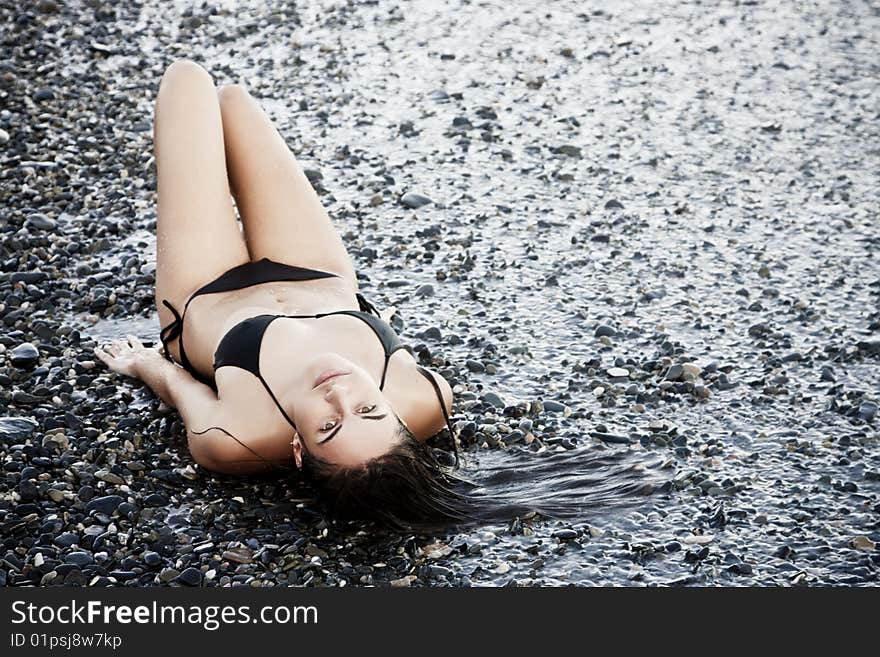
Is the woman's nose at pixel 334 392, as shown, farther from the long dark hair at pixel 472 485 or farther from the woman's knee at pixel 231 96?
the woman's knee at pixel 231 96

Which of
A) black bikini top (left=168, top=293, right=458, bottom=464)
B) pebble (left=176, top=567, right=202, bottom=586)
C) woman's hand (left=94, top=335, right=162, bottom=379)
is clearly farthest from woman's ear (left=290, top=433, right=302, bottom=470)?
woman's hand (left=94, top=335, right=162, bottom=379)

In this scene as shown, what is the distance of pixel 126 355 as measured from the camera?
6.29 m

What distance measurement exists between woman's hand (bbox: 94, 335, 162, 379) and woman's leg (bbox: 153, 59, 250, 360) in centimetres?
30

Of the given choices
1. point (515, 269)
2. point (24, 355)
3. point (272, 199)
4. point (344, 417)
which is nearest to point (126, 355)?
point (24, 355)

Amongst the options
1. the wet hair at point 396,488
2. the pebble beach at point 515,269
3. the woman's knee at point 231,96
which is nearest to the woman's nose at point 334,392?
the wet hair at point 396,488

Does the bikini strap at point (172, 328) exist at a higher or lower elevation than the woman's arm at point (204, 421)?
higher

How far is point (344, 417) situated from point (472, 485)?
79 centimetres

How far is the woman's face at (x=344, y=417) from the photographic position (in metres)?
4.88

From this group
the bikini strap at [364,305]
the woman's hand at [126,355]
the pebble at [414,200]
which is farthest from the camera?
the pebble at [414,200]

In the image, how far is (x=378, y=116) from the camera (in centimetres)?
959

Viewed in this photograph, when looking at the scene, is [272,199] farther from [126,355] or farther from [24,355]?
[24,355]

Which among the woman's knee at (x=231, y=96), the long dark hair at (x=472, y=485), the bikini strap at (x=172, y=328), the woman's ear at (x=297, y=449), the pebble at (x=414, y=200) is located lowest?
the long dark hair at (x=472, y=485)

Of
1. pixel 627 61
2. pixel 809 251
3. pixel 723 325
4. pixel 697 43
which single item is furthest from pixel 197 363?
pixel 697 43

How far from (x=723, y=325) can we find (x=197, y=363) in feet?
9.59
